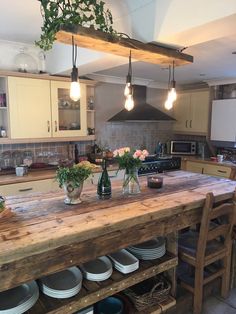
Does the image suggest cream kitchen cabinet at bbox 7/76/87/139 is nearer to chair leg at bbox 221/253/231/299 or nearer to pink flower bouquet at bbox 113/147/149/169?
pink flower bouquet at bbox 113/147/149/169

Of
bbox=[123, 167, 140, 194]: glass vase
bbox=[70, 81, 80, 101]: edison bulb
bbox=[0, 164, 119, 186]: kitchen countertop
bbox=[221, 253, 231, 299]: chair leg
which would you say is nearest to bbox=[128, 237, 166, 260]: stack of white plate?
bbox=[123, 167, 140, 194]: glass vase

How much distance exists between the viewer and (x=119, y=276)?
176cm

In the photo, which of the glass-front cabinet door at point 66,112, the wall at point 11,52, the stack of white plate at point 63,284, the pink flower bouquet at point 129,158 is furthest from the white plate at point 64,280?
the wall at point 11,52

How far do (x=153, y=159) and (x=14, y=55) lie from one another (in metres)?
2.64

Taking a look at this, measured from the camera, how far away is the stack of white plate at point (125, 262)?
177 centimetres

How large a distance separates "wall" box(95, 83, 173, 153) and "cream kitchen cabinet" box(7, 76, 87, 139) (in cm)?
62

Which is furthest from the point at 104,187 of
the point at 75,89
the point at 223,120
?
the point at 223,120

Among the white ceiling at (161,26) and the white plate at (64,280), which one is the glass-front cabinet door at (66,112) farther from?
the white plate at (64,280)

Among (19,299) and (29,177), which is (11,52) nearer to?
(29,177)

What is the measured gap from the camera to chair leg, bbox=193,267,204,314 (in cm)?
208

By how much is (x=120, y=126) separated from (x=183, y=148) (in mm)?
1391

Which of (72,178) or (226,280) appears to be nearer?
(72,178)

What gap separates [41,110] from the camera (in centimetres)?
337

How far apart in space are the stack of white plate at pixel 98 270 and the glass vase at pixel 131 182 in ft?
1.92
